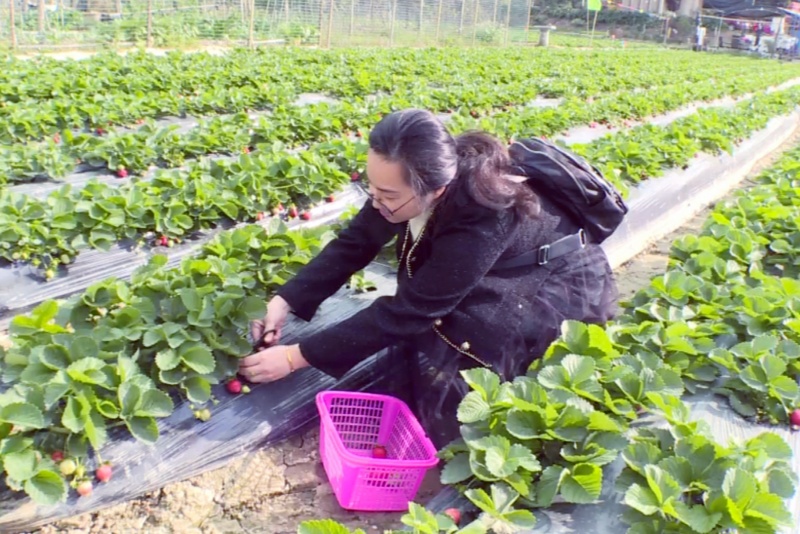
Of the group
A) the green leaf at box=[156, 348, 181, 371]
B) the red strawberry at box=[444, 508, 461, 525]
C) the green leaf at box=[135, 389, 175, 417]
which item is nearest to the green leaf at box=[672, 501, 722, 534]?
the red strawberry at box=[444, 508, 461, 525]

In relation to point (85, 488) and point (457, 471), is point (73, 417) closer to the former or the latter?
point (85, 488)

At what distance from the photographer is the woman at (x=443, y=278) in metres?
2.41

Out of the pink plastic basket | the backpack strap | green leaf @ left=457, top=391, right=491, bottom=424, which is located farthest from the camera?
the backpack strap

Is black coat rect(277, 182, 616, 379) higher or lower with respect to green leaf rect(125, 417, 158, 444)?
higher

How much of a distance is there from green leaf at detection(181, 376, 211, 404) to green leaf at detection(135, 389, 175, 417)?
7.3 inches

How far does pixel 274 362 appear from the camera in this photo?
2744mm

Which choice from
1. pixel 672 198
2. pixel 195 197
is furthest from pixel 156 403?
pixel 672 198

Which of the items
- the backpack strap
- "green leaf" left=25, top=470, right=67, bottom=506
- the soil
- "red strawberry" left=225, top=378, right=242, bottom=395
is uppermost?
the backpack strap

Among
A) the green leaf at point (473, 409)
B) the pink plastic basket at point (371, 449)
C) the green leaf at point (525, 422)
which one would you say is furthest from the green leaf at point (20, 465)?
the green leaf at point (525, 422)

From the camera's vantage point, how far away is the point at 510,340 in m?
2.68

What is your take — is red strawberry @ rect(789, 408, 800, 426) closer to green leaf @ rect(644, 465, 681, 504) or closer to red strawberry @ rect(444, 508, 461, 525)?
green leaf @ rect(644, 465, 681, 504)

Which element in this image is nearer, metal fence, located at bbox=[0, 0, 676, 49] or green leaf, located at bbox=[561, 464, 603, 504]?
green leaf, located at bbox=[561, 464, 603, 504]

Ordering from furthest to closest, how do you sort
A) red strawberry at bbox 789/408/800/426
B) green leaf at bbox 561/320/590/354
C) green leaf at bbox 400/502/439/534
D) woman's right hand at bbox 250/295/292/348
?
1. woman's right hand at bbox 250/295/292/348
2. green leaf at bbox 561/320/590/354
3. red strawberry at bbox 789/408/800/426
4. green leaf at bbox 400/502/439/534

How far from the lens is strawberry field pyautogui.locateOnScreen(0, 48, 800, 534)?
203cm
